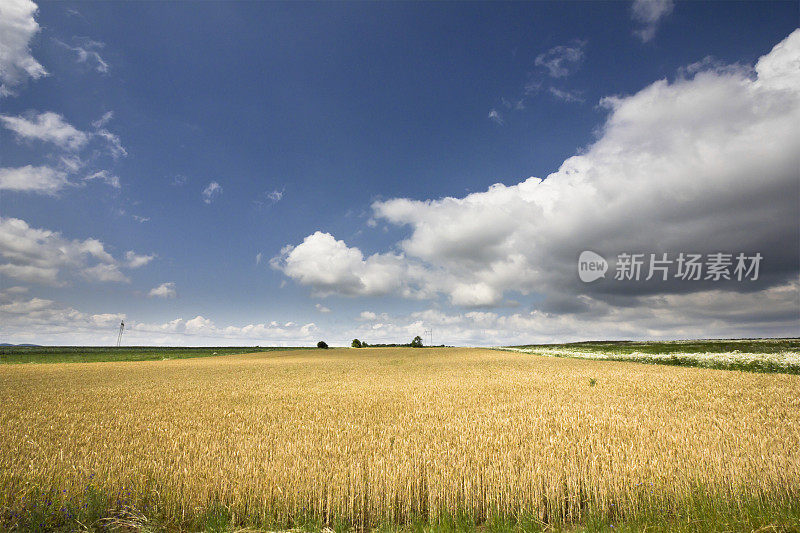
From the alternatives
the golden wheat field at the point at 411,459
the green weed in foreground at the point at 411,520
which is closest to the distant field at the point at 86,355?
the golden wheat field at the point at 411,459

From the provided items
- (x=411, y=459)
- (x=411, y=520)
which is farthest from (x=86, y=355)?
(x=411, y=520)

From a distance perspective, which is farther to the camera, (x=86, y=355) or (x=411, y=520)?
(x=86, y=355)

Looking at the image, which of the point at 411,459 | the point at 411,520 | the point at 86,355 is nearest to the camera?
→ the point at 411,520

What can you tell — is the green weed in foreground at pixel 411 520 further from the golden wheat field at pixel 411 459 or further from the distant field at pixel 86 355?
the distant field at pixel 86 355

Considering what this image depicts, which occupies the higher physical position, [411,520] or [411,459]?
[411,459]

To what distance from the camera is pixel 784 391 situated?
51.4 ft

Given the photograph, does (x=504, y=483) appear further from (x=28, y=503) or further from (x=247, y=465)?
(x=28, y=503)

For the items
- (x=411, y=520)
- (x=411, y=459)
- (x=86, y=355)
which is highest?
(x=411, y=459)

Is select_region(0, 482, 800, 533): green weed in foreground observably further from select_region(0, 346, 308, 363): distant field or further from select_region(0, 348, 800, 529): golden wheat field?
select_region(0, 346, 308, 363): distant field

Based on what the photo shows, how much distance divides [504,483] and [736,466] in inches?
173

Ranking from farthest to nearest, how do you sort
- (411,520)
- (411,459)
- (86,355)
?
(86,355) < (411,459) < (411,520)

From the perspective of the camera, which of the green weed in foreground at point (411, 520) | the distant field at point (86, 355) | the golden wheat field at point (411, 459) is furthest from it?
the distant field at point (86, 355)

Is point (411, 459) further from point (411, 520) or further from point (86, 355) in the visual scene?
point (86, 355)

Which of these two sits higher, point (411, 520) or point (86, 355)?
point (411, 520)
